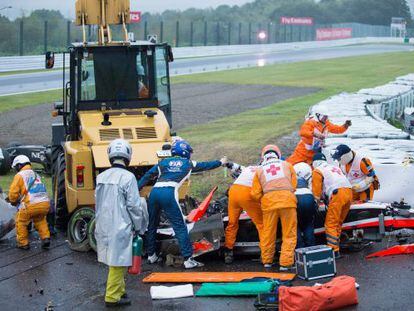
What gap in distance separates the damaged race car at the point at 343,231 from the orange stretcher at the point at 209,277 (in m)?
0.68

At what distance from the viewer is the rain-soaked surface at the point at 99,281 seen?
9.66 metres

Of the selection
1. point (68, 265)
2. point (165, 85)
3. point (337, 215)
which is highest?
point (165, 85)

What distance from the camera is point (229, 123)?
1062 inches

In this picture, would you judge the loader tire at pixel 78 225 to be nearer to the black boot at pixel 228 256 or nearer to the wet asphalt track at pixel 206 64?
the black boot at pixel 228 256

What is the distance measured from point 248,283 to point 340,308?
1.23m

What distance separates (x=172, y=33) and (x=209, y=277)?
61.0 meters

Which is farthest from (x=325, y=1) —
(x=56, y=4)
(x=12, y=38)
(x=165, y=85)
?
(x=165, y=85)

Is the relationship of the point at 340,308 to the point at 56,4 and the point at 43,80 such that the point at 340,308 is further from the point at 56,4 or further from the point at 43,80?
the point at 56,4

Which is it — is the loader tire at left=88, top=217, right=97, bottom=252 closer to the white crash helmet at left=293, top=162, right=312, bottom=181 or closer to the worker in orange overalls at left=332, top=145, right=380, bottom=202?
→ the white crash helmet at left=293, top=162, right=312, bottom=181

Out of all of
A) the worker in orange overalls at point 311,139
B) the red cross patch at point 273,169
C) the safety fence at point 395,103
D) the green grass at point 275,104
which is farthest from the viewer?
the safety fence at point 395,103

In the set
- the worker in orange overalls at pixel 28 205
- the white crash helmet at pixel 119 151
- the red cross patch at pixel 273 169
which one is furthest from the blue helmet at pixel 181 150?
the worker in orange overalls at pixel 28 205

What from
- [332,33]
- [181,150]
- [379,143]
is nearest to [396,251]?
[181,150]

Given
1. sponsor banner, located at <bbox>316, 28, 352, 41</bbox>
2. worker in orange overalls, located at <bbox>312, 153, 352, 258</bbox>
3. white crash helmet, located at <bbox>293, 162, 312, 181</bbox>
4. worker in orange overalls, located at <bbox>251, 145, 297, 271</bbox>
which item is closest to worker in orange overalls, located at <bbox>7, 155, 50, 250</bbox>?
worker in orange overalls, located at <bbox>251, 145, 297, 271</bbox>

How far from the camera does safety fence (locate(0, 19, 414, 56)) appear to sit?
55.1 m
